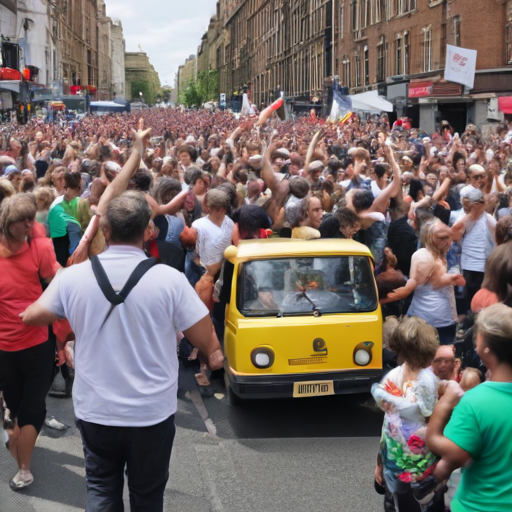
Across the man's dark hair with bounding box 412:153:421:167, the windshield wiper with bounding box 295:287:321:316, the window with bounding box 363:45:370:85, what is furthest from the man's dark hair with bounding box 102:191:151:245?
the window with bounding box 363:45:370:85

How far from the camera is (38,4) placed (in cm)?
7475

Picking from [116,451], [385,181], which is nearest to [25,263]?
[116,451]

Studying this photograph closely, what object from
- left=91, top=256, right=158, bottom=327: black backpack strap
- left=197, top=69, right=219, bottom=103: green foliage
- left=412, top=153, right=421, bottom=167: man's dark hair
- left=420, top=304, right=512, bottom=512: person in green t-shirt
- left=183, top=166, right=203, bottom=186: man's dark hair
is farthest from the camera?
left=197, top=69, right=219, bottom=103: green foliage

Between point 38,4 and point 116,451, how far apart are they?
254 feet

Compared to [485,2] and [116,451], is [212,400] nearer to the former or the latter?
[116,451]

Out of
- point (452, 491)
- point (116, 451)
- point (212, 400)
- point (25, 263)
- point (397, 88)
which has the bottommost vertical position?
point (212, 400)

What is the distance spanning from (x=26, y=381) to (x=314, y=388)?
2.35 m

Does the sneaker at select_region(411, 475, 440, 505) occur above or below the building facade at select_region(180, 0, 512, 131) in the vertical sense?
below

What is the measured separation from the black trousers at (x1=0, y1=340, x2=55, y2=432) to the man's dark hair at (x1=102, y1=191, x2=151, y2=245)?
1.71m

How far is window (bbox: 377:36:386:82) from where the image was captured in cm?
4511

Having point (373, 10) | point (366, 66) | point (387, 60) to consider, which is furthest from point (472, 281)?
point (366, 66)

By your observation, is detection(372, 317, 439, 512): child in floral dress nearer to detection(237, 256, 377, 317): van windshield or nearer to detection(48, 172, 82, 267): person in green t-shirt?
detection(237, 256, 377, 317): van windshield

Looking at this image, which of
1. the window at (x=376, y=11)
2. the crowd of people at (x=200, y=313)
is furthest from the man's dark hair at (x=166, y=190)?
the window at (x=376, y=11)

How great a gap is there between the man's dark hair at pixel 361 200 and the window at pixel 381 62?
38560mm
